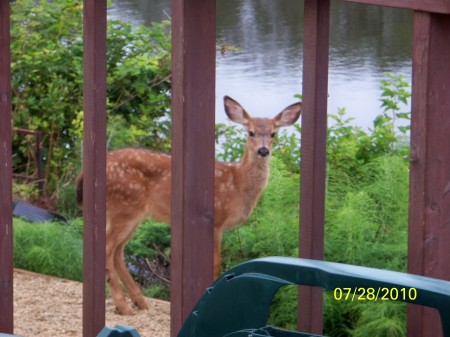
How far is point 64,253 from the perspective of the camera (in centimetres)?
574

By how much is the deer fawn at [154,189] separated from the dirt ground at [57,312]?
16 cm

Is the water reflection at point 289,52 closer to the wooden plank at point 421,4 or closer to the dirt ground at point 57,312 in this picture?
the dirt ground at point 57,312

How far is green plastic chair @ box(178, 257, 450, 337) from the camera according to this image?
1.30m

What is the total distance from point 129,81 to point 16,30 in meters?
1.13

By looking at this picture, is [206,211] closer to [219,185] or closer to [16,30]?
[219,185]

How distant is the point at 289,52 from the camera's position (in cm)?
1016

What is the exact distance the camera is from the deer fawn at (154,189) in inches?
212

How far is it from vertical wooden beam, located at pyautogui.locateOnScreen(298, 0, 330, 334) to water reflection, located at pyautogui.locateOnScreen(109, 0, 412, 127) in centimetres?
592

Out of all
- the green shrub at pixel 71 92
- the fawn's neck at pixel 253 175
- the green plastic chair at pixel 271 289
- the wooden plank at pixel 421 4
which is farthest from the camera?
the green shrub at pixel 71 92

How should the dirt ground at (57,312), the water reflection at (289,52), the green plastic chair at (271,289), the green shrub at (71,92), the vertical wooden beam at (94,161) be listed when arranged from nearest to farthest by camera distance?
1. the green plastic chair at (271,289)
2. the vertical wooden beam at (94,161)
3. the dirt ground at (57,312)
4. the green shrub at (71,92)
5. the water reflection at (289,52)
